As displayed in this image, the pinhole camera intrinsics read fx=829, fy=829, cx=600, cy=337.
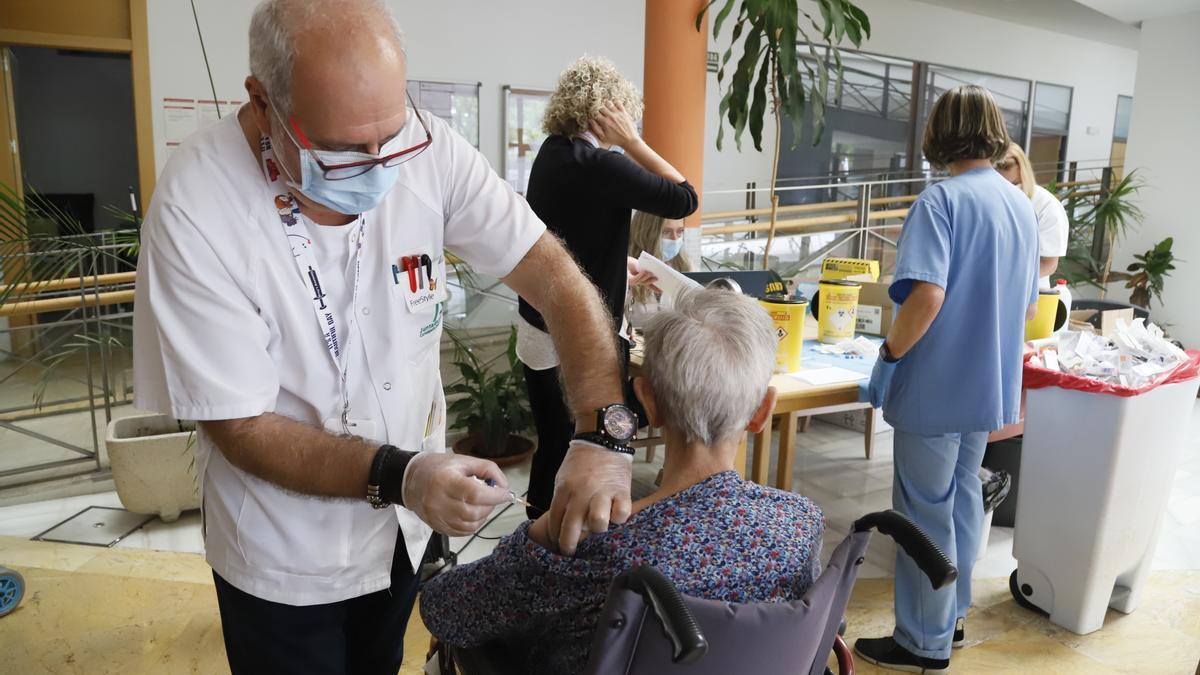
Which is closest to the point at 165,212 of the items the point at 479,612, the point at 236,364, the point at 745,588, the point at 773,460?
the point at 236,364

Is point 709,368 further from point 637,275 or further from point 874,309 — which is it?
point 874,309

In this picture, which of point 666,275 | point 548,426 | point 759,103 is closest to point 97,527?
point 548,426

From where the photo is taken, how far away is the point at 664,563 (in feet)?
3.81

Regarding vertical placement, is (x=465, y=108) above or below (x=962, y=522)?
above

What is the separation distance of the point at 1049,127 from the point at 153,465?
12659 mm

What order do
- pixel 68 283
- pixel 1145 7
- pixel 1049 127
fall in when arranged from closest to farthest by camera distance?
pixel 68 283 → pixel 1145 7 → pixel 1049 127

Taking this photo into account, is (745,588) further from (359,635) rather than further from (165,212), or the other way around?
(165,212)

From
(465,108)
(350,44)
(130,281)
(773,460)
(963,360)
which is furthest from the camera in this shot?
(465,108)

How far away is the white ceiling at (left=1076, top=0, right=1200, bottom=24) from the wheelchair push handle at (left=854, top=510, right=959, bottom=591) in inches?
255

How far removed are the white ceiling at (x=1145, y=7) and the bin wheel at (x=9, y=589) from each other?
7.28 m

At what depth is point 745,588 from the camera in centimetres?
118

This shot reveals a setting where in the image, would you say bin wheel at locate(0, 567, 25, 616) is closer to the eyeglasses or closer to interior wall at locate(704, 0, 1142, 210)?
the eyeglasses

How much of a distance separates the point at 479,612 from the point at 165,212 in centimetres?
77

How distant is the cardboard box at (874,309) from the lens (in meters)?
3.28
